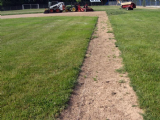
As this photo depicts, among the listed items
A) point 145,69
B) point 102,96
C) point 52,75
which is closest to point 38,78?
point 52,75

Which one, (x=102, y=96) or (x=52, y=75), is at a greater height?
(x=52, y=75)

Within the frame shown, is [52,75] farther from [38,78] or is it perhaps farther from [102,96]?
[102,96]

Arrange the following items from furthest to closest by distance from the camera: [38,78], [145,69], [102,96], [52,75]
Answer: [145,69]
[52,75]
[38,78]
[102,96]

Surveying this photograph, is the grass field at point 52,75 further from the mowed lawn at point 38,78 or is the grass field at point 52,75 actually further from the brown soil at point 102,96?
the brown soil at point 102,96

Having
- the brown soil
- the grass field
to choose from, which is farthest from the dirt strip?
the grass field

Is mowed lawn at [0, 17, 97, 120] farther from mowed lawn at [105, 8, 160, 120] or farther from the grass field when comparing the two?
mowed lawn at [105, 8, 160, 120]

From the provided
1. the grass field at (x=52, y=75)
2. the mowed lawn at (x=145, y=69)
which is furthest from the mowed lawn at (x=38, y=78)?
the mowed lawn at (x=145, y=69)

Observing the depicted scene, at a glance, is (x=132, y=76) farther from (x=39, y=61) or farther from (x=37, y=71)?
(x=39, y=61)

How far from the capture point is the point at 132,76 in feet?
16.1

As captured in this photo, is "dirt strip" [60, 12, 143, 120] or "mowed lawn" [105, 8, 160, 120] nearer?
"dirt strip" [60, 12, 143, 120]

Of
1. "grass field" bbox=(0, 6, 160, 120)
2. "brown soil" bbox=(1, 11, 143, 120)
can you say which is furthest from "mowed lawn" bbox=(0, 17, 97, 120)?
"brown soil" bbox=(1, 11, 143, 120)

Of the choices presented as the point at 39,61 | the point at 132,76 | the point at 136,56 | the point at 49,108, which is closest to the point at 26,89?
the point at 49,108

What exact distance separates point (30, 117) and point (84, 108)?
3.54 feet

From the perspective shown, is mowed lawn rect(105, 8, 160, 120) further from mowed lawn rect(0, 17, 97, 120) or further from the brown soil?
mowed lawn rect(0, 17, 97, 120)
